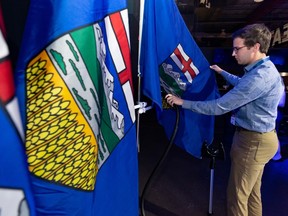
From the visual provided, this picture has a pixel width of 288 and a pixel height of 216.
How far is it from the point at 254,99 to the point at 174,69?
0.51 meters

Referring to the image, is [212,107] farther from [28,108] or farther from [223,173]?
[223,173]

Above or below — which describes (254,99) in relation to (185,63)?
below

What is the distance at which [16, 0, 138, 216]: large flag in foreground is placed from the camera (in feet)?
2.32

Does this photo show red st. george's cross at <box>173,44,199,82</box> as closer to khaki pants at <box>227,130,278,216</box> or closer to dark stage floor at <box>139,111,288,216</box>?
khaki pants at <box>227,130,278,216</box>

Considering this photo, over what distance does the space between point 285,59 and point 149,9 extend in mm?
4481

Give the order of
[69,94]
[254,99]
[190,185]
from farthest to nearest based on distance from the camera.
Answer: [190,185], [254,99], [69,94]

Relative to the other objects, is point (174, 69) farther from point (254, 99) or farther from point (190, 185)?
point (190, 185)

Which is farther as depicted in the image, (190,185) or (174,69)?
(190,185)

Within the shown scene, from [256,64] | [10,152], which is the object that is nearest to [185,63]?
[256,64]

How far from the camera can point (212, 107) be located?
1.55 metres

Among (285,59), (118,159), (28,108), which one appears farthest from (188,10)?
(28,108)

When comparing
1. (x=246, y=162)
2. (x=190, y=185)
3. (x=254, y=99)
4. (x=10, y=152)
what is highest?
(x=10, y=152)

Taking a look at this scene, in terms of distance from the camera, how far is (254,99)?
146 cm

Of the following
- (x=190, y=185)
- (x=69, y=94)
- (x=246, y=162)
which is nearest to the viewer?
(x=69, y=94)
